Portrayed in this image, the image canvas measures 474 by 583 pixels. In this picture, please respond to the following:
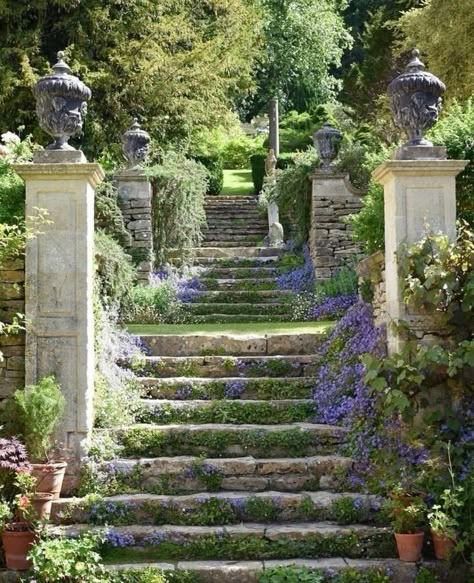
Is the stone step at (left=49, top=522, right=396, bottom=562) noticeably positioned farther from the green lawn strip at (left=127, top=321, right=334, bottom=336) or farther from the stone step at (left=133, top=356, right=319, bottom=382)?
the green lawn strip at (left=127, top=321, right=334, bottom=336)

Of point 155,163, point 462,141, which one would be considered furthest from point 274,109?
point 462,141

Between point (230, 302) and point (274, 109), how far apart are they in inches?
668

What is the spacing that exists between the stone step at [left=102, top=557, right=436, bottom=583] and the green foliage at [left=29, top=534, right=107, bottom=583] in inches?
6.4

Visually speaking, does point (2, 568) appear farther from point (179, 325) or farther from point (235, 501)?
point (179, 325)

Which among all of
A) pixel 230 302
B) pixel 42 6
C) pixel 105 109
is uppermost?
pixel 42 6

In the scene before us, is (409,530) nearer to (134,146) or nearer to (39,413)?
(39,413)

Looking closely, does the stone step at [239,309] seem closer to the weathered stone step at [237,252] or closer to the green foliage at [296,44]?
the weathered stone step at [237,252]

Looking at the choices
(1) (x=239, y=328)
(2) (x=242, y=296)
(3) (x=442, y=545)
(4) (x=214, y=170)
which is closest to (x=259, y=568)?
(3) (x=442, y=545)

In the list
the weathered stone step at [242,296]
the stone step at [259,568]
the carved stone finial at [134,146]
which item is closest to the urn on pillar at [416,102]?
the stone step at [259,568]

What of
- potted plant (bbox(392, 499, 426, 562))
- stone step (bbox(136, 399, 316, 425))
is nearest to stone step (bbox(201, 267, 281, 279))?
stone step (bbox(136, 399, 316, 425))

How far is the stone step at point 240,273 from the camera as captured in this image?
11.8m

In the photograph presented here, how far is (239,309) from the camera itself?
34.4 ft

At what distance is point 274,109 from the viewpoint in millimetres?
26812

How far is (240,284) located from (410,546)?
20.8 ft
